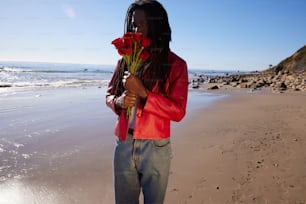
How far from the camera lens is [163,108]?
74.7 inches

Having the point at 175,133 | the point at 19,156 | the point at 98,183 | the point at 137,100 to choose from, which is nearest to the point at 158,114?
the point at 137,100

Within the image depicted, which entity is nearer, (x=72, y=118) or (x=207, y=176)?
(x=207, y=176)

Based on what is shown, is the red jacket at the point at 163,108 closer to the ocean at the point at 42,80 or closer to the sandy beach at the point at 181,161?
the sandy beach at the point at 181,161

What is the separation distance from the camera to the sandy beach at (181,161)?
13.2ft

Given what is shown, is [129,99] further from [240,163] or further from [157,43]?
[240,163]

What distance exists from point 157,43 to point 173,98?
40 centimetres

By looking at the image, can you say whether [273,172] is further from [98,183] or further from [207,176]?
[98,183]

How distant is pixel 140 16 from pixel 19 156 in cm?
468

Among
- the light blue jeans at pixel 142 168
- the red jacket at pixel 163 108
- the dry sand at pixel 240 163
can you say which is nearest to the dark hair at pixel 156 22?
the red jacket at pixel 163 108

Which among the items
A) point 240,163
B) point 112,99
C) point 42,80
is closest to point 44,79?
point 42,80

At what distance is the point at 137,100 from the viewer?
6.46 ft

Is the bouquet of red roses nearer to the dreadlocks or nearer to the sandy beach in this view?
the dreadlocks

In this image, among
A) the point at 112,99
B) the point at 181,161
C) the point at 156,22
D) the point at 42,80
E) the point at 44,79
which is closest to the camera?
the point at 156,22

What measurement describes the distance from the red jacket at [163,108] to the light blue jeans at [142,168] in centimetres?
6
